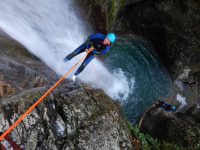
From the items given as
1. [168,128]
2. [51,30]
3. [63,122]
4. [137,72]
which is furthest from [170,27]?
[63,122]

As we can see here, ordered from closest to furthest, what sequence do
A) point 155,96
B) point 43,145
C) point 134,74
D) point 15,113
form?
1. point 15,113
2. point 43,145
3. point 134,74
4. point 155,96

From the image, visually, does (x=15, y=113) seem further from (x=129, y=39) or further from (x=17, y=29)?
(x=129, y=39)

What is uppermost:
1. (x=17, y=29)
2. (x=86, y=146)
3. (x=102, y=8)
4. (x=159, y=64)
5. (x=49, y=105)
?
(x=159, y=64)

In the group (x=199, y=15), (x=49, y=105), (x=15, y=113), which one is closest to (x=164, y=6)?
(x=199, y=15)

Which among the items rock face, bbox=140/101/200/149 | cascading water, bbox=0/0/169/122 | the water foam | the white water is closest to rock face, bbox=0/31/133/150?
the white water

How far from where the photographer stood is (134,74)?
9.80 meters

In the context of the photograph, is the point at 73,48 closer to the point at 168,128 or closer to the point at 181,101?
the point at 168,128

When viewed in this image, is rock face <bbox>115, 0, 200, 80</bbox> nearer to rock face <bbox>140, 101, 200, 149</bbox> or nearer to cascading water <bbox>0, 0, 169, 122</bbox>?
cascading water <bbox>0, 0, 169, 122</bbox>

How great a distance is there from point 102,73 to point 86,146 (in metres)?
5.81

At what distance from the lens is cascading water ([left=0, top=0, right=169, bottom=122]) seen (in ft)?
19.2

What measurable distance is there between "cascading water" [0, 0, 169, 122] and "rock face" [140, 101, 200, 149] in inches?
30.6

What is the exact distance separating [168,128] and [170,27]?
6.97 m

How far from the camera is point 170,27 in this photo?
945cm

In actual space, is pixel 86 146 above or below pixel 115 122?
below
